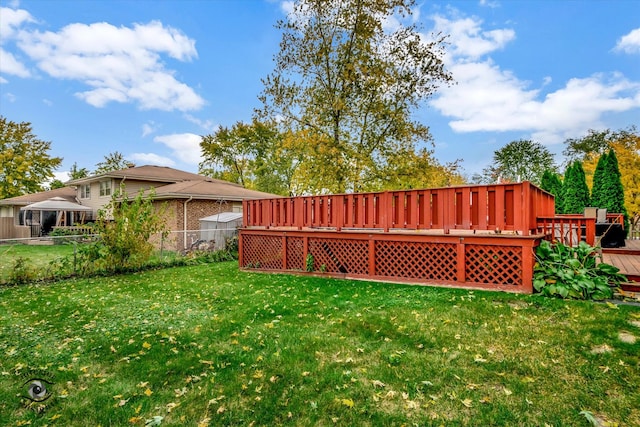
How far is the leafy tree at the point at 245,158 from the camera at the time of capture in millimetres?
28578

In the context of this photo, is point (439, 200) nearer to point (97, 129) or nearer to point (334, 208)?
point (334, 208)

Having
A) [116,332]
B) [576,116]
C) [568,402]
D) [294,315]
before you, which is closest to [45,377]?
[116,332]

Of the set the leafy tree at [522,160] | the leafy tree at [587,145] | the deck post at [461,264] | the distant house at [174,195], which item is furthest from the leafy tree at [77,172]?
the leafy tree at [587,145]

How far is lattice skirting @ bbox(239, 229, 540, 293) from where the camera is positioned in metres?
5.70

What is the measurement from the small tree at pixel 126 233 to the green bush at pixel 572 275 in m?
8.93

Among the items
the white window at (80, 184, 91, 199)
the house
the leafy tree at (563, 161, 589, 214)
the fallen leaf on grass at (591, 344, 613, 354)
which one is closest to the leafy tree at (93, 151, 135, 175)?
the house

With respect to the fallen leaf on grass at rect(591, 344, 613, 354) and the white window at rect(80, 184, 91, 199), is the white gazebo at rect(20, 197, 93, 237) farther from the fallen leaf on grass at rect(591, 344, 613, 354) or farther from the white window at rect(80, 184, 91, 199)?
the fallen leaf on grass at rect(591, 344, 613, 354)

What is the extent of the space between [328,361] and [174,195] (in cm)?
1327

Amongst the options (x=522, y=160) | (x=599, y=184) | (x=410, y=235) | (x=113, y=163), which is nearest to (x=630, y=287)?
(x=410, y=235)

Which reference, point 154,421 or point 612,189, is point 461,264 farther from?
point 612,189

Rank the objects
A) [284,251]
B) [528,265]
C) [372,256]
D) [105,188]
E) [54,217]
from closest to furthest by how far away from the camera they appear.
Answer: [528,265], [372,256], [284,251], [105,188], [54,217]

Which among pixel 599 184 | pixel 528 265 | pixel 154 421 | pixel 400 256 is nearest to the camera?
pixel 154 421

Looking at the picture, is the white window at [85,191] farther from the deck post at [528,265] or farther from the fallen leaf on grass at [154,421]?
the deck post at [528,265]

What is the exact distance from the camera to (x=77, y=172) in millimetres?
34656
